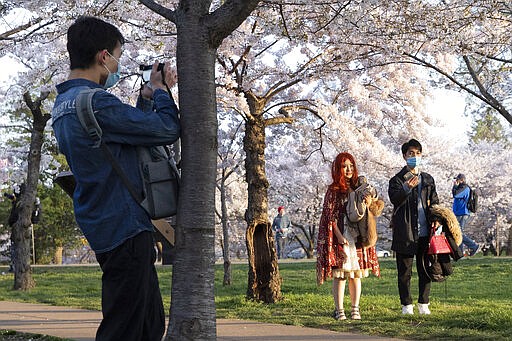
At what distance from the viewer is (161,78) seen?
13.3 ft

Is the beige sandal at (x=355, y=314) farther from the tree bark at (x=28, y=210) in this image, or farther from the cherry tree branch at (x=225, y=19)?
the tree bark at (x=28, y=210)

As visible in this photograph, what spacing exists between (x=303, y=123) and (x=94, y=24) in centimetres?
1206

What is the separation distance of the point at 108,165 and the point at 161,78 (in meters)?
0.62

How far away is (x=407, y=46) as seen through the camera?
9.59 metres

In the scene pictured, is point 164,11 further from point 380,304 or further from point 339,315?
point 380,304

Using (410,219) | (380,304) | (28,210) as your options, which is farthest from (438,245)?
(28,210)

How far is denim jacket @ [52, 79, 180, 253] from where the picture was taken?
3.66 metres

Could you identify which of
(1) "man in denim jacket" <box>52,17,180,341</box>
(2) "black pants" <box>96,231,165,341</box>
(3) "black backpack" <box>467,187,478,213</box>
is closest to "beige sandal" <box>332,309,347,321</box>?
(1) "man in denim jacket" <box>52,17,180,341</box>

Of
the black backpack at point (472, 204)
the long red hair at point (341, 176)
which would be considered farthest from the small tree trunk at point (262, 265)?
the black backpack at point (472, 204)

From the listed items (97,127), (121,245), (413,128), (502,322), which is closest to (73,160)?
(97,127)

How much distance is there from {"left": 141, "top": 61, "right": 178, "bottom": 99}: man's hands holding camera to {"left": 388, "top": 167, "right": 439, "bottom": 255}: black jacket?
15.6 ft

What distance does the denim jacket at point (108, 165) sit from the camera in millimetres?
3658

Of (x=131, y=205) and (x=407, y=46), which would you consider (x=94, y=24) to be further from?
(x=407, y=46)

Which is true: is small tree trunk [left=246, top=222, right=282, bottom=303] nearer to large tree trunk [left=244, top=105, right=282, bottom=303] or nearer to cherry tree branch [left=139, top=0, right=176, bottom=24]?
large tree trunk [left=244, top=105, right=282, bottom=303]
